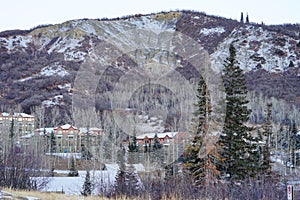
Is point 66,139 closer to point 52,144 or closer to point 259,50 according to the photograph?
point 52,144

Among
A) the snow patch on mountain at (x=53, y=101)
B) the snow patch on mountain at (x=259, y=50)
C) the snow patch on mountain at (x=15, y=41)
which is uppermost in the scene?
the snow patch on mountain at (x=15, y=41)

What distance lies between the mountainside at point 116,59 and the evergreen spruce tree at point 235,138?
5877 cm

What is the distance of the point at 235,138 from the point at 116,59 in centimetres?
12490

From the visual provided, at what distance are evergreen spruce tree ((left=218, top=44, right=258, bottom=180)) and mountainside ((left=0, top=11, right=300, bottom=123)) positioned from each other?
58775mm

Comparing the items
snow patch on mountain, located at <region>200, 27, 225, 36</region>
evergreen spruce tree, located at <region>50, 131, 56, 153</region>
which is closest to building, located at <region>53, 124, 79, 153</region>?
evergreen spruce tree, located at <region>50, 131, 56, 153</region>

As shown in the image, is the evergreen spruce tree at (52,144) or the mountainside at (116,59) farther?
the mountainside at (116,59)

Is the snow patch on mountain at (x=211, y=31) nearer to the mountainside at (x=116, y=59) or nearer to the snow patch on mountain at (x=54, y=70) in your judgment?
the mountainside at (x=116, y=59)

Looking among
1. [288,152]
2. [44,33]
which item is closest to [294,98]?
[288,152]

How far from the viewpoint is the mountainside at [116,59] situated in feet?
340

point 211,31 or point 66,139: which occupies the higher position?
point 211,31

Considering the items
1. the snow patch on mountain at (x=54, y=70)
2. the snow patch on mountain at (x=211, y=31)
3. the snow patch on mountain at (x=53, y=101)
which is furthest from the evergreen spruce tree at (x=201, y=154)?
the snow patch on mountain at (x=211, y=31)

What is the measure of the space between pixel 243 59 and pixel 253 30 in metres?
27.5

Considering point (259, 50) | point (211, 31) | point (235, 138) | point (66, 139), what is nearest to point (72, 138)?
point (66, 139)

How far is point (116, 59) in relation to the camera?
476ft
